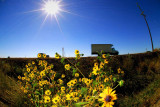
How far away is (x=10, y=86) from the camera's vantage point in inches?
94.2

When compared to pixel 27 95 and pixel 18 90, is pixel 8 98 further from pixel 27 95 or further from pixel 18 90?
pixel 27 95

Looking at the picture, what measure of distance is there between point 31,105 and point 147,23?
1373 centimetres

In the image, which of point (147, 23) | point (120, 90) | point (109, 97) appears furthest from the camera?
point (147, 23)

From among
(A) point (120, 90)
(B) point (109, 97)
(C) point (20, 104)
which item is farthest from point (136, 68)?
(C) point (20, 104)

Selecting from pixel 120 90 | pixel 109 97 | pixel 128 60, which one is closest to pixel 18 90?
pixel 109 97

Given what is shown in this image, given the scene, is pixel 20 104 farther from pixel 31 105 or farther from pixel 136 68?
pixel 136 68

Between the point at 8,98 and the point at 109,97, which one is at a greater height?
the point at 109,97

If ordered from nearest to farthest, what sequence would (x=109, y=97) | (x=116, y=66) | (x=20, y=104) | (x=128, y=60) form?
(x=109, y=97) < (x=20, y=104) < (x=116, y=66) < (x=128, y=60)

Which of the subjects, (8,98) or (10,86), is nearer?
(8,98)

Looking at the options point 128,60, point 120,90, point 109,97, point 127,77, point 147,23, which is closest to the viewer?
point 109,97

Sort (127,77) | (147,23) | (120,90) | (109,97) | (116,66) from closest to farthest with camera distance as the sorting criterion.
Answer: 1. (109,97)
2. (120,90)
3. (127,77)
4. (116,66)
5. (147,23)

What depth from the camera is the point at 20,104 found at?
2.07 meters

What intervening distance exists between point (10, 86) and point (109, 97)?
8.45ft

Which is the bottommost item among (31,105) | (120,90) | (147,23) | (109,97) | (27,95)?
(120,90)
